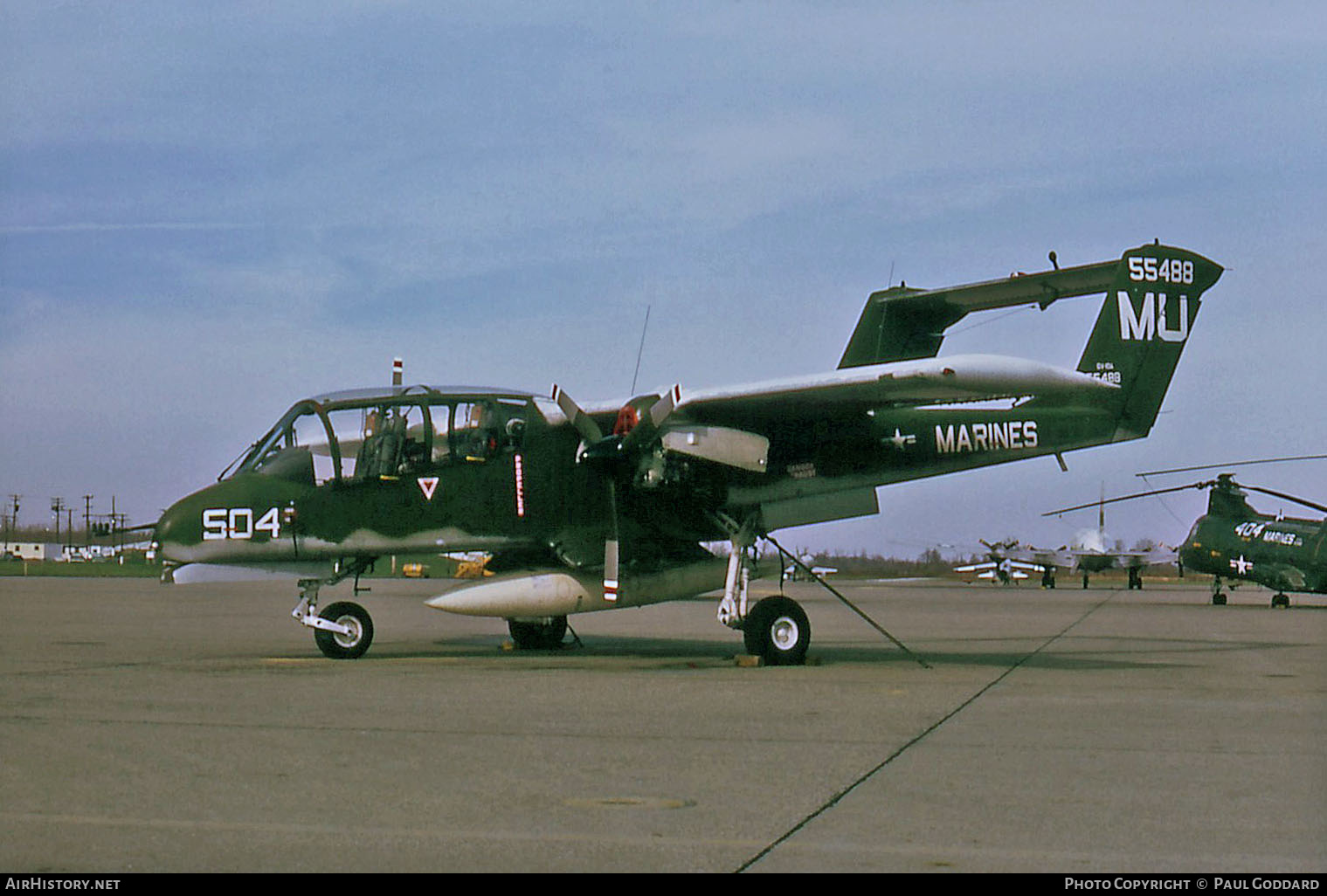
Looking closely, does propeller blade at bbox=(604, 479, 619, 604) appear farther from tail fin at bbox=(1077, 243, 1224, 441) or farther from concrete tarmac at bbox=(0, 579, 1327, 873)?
tail fin at bbox=(1077, 243, 1224, 441)

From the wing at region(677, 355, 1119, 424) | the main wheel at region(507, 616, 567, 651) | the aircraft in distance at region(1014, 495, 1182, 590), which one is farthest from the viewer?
A: the aircraft in distance at region(1014, 495, 1182, 590)

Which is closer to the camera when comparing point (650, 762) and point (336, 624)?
point (650, 762)

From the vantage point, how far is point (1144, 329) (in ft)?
61.8

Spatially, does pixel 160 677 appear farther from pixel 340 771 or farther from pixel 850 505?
pixel 850 505

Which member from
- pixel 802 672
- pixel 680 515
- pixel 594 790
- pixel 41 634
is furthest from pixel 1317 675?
pixel 41 634

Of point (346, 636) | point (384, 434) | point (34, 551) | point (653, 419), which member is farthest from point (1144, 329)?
point (34, 551)

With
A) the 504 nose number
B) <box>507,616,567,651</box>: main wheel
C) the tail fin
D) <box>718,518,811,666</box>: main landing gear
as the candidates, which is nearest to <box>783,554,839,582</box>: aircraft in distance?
<box>718,518,811,666</box>: main landing gear

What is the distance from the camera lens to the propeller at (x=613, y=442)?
1562cm

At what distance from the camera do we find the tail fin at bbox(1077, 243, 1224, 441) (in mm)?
18672

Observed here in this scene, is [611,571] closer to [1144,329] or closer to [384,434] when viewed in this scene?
[384,434]

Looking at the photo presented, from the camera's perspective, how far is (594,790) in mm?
7234

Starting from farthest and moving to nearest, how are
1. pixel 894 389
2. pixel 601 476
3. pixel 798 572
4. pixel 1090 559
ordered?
pixel 1090 559, pixel 798 572, pixel 601 476, pixel 894 389

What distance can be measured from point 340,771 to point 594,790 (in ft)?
5.10

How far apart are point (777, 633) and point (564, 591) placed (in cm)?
259
